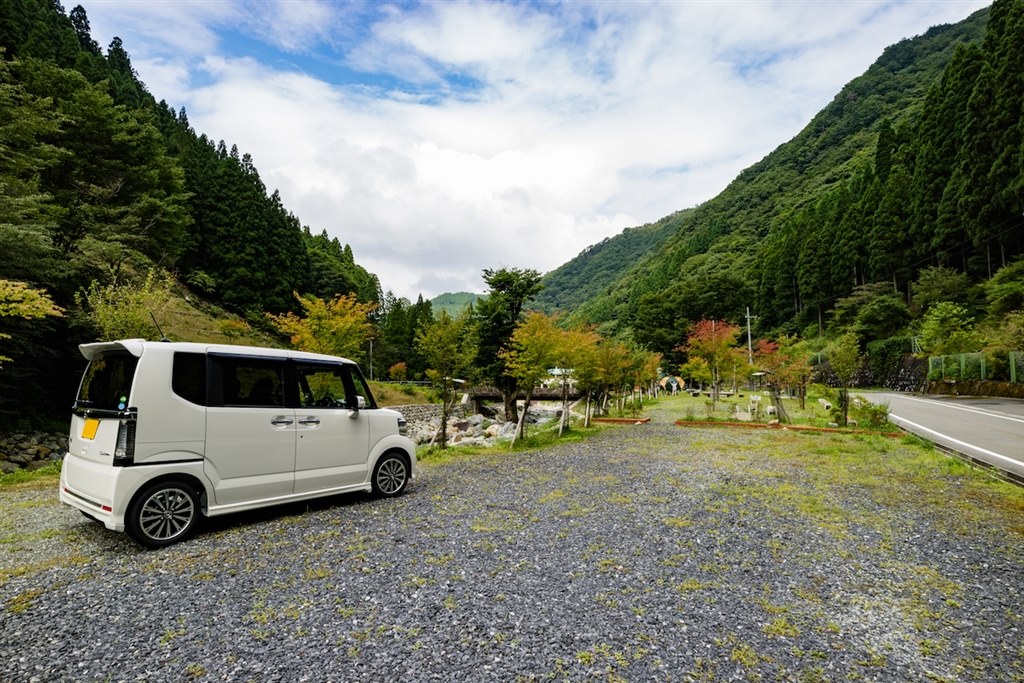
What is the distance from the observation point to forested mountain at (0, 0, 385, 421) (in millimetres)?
14141

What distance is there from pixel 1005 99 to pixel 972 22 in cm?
11788

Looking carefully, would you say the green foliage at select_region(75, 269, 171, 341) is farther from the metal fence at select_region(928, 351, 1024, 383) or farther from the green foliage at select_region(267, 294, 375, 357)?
the metal fence at select_region(928, 351, 1024, 383)

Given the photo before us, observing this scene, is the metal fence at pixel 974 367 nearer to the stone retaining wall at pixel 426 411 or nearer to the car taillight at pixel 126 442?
the stone retaining wall at pixel 426 411

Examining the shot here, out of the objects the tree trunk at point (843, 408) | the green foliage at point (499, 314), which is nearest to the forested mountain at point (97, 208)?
the green foliage at point (499, 314)

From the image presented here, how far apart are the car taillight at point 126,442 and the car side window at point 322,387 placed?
62.9 inches

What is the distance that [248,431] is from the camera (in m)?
4.98

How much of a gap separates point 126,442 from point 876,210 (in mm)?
49458

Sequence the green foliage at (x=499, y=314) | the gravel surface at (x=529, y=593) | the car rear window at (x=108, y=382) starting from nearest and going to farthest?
the gravel surface at (x=529, y=593) → the car rear window at (x=108, y=382) → the green foliage at (x=499, y=314)

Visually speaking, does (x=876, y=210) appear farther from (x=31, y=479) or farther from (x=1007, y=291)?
(x=31, y=479)

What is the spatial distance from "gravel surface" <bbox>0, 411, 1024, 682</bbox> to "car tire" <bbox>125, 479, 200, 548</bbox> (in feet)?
0.56

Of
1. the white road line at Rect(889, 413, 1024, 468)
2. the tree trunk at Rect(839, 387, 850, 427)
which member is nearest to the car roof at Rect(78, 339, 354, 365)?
the white road line at Rect(889, 413, 1024, 468)

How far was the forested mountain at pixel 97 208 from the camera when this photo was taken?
14141 mm

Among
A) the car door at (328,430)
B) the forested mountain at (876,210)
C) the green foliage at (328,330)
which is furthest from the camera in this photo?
the forested mountain at (876,210)

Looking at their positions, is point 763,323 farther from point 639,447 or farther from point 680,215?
point 680,215
